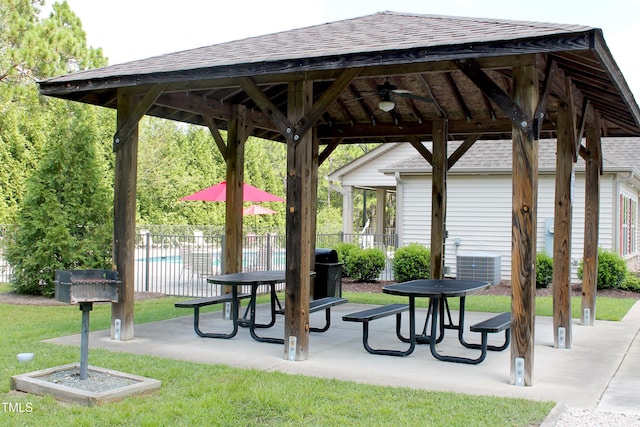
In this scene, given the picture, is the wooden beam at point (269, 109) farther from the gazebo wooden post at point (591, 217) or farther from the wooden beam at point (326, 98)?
the gazebo wooden post at point (591, 217)

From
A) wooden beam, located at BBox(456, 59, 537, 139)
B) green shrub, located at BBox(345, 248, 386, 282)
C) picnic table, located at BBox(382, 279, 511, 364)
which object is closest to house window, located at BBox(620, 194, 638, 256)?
green shrub, located at BBox(345, 248, 386, 282)

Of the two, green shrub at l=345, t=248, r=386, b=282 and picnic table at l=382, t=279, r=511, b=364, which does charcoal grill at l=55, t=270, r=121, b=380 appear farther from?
green shrub at l=345, t=248, r=386, b=282

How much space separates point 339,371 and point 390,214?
35.5 metres

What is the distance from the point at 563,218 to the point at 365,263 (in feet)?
28.0

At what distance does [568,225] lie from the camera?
8195 mm

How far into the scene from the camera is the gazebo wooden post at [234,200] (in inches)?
379

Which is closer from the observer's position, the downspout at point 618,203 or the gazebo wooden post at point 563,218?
the gazebo wooden post at point 563,218

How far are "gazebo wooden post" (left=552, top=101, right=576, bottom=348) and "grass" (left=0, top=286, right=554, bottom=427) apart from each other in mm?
→ 2955

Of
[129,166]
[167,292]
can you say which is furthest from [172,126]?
[129,166]

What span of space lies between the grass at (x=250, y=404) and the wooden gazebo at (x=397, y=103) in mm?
1006

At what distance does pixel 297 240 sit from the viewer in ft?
23.0

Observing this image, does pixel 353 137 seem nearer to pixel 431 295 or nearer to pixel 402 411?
pixel 431 295

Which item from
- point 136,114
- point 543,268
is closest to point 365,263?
point 543,268

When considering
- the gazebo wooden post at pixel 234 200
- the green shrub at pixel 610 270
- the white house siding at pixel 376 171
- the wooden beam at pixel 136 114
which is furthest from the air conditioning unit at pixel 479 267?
the wooden beam at pixel 136 114
